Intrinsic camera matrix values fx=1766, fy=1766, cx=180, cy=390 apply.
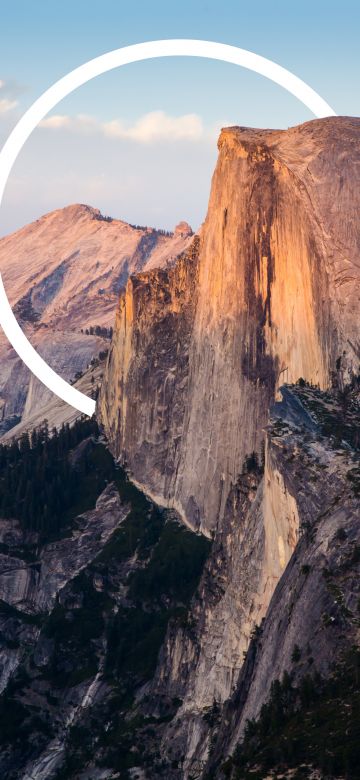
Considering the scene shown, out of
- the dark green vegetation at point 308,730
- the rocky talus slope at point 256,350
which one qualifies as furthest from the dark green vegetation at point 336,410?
the dark green vegetation at point 308,730

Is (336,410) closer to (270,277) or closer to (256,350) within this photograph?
(270,277)

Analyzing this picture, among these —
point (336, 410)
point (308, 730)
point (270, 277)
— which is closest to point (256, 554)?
point (336, 410)

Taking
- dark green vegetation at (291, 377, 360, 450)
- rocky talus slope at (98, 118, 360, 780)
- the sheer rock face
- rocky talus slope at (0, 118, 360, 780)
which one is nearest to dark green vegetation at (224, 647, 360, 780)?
rocky talus slope at (0, 118, 360, 780)

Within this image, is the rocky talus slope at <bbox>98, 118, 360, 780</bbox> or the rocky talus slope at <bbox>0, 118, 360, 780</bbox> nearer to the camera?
the rocky talus slope at <bbox>0, 118, 360, 780</bbox>

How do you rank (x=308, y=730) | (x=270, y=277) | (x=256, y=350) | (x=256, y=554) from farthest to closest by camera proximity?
(x=256, y=350)
(x=270, y=277)
(x=256, y=554)
(x=308, y=730)

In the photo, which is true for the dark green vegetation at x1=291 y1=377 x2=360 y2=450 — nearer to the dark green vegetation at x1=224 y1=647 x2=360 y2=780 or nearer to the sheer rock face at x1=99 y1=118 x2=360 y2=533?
the sheer rock face at x1=99 y1=118 x2=360 y2=533

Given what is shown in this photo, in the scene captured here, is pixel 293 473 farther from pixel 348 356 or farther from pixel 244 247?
pixel 244 247

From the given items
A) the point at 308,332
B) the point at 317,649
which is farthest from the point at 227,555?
the point at 317,649

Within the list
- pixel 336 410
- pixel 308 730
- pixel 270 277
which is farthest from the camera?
pixel 270 277
